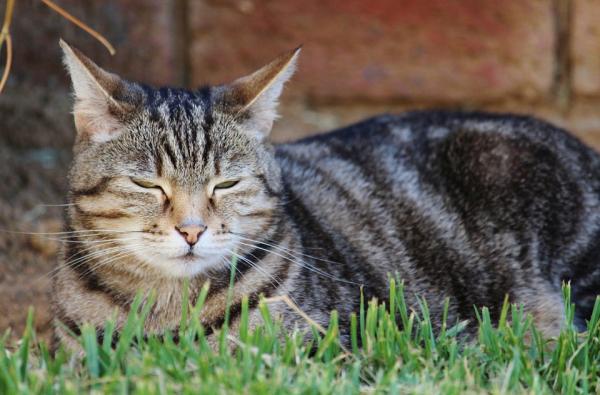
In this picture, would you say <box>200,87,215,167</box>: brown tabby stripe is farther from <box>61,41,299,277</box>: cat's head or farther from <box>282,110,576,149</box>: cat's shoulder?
<box>282,110,576,149</box>: cat's shoulder

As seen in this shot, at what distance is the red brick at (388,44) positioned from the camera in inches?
185

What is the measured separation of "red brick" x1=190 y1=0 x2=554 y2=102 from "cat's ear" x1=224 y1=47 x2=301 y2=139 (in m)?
1.74

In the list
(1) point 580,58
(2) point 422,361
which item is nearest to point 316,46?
(1) point 580,58

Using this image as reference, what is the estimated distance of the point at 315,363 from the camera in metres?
2.35

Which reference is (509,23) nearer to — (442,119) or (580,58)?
(580,58)

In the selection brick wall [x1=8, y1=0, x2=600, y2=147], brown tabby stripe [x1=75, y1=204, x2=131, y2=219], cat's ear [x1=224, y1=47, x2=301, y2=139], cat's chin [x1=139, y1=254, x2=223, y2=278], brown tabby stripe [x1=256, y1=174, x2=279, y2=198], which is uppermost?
brick wall [x1=8, y1=0, x2=600, y2=147]

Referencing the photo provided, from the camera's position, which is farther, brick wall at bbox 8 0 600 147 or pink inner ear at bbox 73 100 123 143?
brick wall at bbox 8 0 600 147

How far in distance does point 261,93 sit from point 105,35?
75.6 inches

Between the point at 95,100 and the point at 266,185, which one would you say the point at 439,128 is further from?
the point at 95,100

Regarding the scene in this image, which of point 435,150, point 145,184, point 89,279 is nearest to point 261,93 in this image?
point 145,184

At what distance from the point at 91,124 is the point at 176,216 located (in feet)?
1.31

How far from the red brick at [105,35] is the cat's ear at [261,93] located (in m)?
1.77

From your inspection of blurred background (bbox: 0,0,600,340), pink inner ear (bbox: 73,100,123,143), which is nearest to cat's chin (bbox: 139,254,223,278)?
pink inner ear (bbox: 73,100,123,143)

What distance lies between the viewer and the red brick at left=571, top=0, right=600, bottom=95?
4.74 meters
